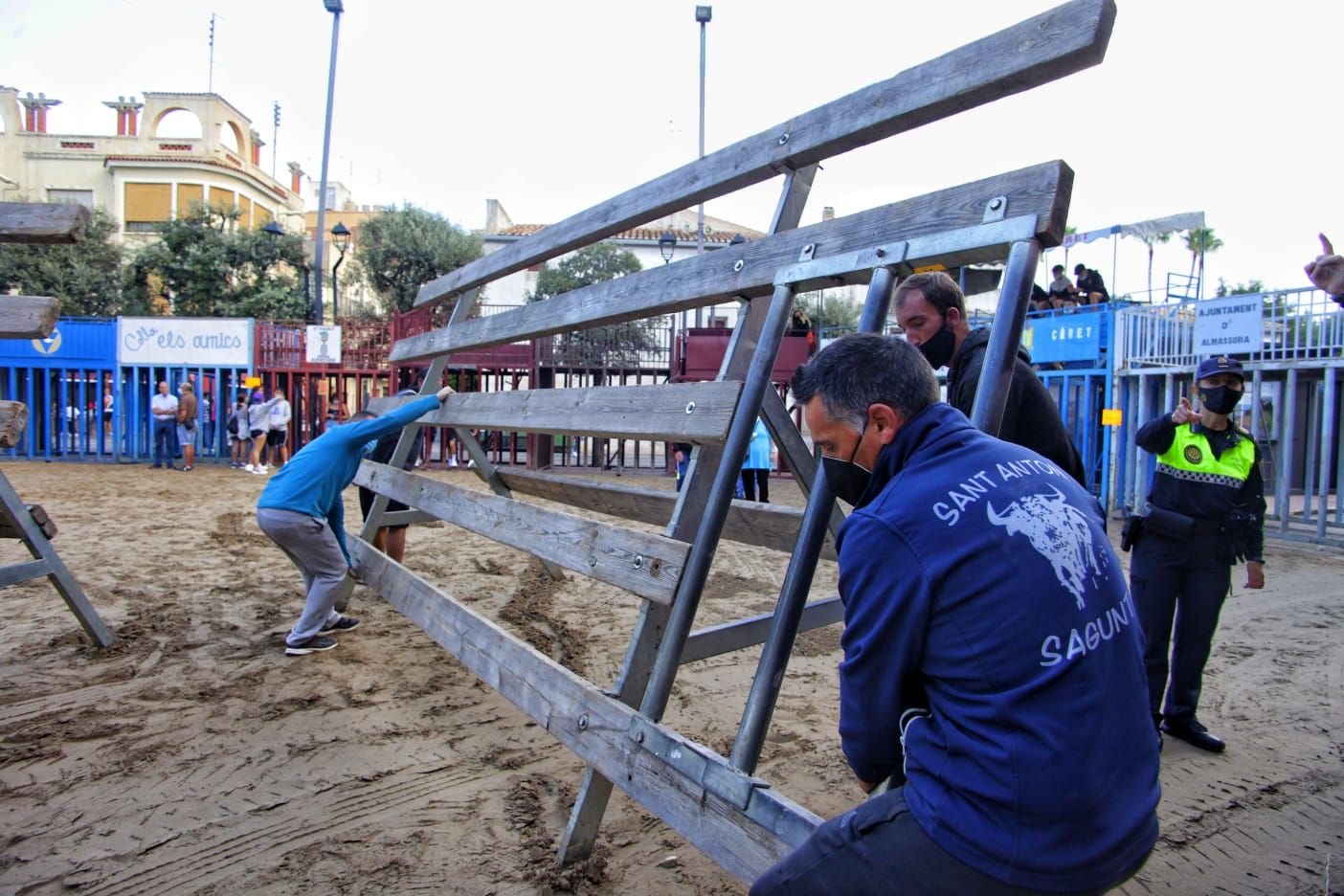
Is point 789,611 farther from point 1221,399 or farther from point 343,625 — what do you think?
point 343,625

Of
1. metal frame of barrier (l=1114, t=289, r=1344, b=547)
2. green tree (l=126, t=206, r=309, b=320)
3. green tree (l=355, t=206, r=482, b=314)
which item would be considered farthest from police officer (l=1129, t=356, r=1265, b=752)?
green tree (l=355, t=206, r=482, b=314)

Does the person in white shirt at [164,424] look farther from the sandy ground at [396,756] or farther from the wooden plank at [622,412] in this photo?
the wooden plank at [622,412]

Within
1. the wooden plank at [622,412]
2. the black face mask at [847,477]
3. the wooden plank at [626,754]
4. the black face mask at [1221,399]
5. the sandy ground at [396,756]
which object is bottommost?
the sandy ground at [396,756]

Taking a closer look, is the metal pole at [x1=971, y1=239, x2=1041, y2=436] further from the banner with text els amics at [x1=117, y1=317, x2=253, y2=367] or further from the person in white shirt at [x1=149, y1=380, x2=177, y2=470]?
the banner with text els amics at [x1=117, y1=317, x2=253, y2=367]

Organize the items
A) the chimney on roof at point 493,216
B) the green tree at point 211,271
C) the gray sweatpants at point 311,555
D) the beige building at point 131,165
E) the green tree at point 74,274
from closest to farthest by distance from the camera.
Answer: the gray sweatpants at point 311,555 < the green tree at point 74,274 < the green tree at point 211,271 < the beige building at point 131,165 < the chimney on roof at point 493,216

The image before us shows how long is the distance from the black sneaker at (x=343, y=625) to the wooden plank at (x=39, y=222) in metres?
2.65

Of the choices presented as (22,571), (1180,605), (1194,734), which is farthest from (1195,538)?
(22,571)

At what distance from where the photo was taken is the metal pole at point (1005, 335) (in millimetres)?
1847

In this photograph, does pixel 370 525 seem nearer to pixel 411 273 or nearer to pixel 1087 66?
pixel 1087 66

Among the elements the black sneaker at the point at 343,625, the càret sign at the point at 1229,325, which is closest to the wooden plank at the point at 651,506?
the black sneaker at the point at 343,625

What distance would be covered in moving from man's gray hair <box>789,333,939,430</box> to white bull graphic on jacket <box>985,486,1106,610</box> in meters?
0.29

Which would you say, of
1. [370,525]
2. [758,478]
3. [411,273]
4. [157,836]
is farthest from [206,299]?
[157,836]

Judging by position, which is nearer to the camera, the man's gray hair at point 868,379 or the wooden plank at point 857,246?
the man's gray hair at point 868,379

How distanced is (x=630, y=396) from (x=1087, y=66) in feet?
5.23
